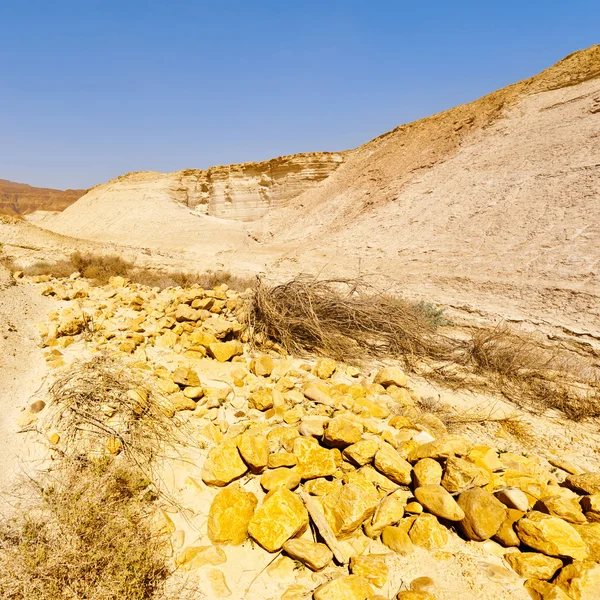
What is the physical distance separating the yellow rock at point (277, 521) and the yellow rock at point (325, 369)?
161 centimetres

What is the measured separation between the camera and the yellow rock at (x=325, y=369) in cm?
375

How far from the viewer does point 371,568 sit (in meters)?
1.92

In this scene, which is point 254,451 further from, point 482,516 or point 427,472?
point 482,516

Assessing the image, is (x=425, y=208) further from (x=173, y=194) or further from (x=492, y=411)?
(x=173, y=194)

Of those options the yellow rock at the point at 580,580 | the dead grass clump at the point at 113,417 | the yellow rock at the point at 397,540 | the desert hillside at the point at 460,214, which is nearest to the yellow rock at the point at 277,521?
the yellow rock at the point at 397,540

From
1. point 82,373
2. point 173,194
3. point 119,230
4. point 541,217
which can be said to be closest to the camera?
point 82,373

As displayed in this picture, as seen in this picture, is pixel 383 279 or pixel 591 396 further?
pixel 383 279

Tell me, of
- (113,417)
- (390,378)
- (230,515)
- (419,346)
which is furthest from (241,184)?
(230,515)

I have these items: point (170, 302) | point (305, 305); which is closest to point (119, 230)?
point (170, 302)

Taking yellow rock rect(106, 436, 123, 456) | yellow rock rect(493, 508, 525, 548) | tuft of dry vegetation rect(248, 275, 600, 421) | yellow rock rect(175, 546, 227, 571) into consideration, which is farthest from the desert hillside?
yellow rock rect(106, 436, 123, 456)

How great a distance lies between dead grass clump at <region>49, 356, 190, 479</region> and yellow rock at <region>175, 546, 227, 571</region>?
23.8 inches

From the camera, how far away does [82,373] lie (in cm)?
320

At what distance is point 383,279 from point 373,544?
6.85 metres

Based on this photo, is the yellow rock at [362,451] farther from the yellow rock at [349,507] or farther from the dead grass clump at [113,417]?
the dead grass clump at [113,417]
